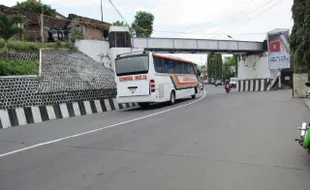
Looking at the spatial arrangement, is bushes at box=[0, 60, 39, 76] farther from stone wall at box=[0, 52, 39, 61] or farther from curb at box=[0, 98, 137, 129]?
curb at box=[0, 98, 137, 129]

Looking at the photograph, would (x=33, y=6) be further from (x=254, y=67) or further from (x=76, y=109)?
(x=76, y=109)

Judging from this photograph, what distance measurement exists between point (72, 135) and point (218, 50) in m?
30.4

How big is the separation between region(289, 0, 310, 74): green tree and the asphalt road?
384 centimetres

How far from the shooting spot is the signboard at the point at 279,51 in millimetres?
31705

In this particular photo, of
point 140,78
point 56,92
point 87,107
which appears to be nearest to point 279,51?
point 140,78

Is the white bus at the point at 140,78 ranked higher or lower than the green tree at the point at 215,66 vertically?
lower

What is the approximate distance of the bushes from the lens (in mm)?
14648

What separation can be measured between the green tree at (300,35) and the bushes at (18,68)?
12.5 meters

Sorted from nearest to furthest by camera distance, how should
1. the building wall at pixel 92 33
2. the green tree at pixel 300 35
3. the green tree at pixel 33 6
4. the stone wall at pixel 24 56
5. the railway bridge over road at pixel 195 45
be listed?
the green tree at pixel 300 35
the stone wall at pixel 24 56
the building wall at pixel 92 33
the railway bridge over road at pixel 195 45
the green tree at pixel 33 6

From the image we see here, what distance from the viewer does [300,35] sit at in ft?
38.3

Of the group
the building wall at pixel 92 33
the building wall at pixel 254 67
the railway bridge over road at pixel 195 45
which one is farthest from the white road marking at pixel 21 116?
the building wall at pixel 254 67

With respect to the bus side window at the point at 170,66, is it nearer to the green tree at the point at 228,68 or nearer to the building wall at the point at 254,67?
the building wall at the point at 254,67

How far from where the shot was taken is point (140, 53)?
53.4 feet

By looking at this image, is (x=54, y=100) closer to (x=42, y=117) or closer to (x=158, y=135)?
(x=42, y=117)
